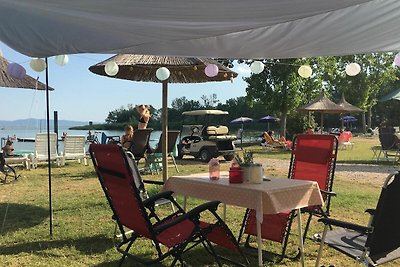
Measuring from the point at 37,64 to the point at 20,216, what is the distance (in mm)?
2118

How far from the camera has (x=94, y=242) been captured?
180 inches

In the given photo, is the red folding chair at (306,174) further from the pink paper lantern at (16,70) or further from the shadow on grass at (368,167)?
the shadow on grass at (368,167)

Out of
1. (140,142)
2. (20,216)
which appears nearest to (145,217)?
(20,216)

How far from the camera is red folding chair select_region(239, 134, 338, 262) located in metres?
4.13

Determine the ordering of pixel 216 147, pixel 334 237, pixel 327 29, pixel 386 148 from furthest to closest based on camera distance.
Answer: pixel 216 147 → pixel 386 148 → pixel 327 29 → pixel 334 237

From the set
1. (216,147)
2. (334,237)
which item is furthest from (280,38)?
(216,147)

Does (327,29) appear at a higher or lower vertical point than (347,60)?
lower

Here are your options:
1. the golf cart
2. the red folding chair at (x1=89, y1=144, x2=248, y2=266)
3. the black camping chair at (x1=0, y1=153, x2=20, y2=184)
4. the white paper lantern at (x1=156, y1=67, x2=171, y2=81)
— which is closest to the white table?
the red folding chair at (x1=89, y1=144, x2=248, y2=266)

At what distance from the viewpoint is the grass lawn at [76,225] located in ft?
13.2

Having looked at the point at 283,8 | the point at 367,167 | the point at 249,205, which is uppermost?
the point at 283,8

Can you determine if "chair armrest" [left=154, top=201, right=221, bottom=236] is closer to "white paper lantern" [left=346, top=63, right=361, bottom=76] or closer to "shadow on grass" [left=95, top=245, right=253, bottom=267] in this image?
"shadow on grass" [left=95, top=245, right=253, bottom=267]

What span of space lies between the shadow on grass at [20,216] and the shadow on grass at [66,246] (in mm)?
735

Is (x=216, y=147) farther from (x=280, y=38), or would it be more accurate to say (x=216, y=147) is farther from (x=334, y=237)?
(x=334, y=237)

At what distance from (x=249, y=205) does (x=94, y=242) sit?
6.75ft
